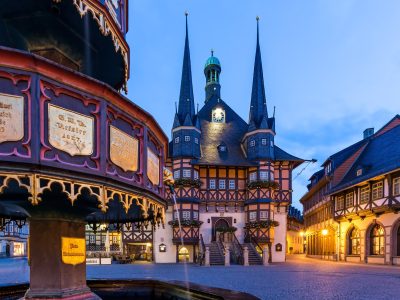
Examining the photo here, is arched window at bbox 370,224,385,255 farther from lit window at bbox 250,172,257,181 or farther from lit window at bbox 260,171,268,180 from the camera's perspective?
lit window at bbox 250,172,257,181

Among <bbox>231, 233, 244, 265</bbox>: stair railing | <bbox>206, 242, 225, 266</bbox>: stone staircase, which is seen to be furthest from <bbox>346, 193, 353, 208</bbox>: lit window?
<bbox>206, 242, 225, 266</bbox>: stone staircase

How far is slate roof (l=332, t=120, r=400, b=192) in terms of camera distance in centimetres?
2511

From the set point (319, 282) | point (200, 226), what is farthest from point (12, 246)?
point (319, 282)

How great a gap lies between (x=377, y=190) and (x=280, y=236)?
31.1 ft

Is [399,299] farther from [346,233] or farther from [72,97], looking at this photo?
[346,233]

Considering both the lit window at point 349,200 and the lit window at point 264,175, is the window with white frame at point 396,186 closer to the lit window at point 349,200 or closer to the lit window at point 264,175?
the lit window at point 349,200

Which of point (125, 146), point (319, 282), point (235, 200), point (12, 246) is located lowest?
point (12, 246)

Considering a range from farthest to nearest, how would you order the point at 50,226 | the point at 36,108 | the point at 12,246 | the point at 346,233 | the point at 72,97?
the point at 12,246 < the point at 346,233 < the point at 50,226 < the point at 72,97 < the point at 36,108

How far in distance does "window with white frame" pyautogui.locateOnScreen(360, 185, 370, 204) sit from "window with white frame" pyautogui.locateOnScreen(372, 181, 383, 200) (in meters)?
0.73

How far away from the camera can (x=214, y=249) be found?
27.9 meters

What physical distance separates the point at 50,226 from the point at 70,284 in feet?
3.80

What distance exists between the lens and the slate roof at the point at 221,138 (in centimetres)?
3135

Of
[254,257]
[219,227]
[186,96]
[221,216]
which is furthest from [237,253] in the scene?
[186,96]

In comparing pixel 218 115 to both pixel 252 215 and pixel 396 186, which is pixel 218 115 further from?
pixel 396 186
